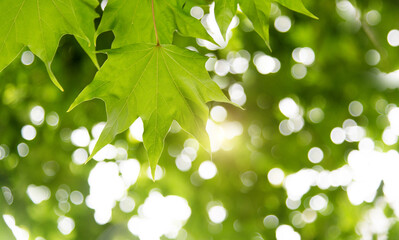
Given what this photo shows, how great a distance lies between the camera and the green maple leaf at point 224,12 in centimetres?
80

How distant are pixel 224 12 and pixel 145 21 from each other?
0.18 m

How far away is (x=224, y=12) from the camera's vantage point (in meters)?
0.81

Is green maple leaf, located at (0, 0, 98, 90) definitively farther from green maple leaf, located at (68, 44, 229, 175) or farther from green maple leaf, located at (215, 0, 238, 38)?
green maple leaf, located at (215, 0, 238, 38)

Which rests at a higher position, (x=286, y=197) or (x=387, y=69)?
(x=387, y=69)

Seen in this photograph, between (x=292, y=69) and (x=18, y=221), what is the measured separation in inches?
74.0

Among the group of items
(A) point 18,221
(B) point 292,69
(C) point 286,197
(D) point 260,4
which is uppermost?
(B) point 292,69

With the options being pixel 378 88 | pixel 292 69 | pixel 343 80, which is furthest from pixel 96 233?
pixel 378 88

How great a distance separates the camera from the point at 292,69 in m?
2.23

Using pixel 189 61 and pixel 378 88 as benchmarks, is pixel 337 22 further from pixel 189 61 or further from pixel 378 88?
pixel 189 61

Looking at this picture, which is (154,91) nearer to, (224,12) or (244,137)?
(224,12)

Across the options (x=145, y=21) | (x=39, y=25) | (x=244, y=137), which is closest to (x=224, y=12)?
(x=145, y=21)

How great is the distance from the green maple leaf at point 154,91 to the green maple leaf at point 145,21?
5cm

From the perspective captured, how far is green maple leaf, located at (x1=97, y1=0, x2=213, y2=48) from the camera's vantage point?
83cm

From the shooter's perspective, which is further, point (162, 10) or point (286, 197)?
point (286, 197)
